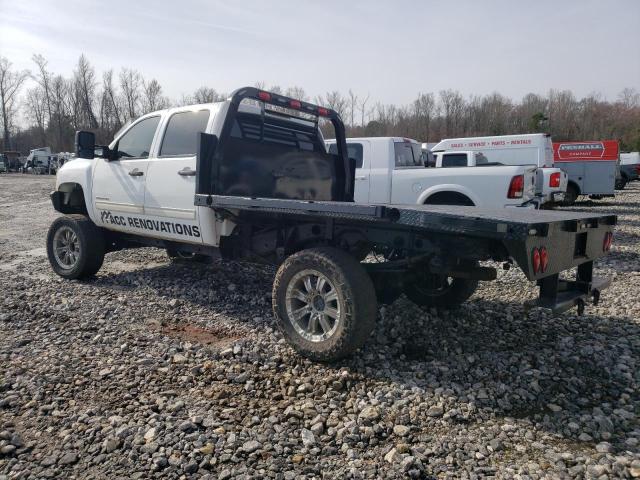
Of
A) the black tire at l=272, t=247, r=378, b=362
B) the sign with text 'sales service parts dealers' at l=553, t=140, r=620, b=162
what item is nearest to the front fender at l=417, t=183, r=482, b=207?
the black tire at l=272, t=247, r=378, b=362

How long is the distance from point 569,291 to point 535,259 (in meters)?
1.02

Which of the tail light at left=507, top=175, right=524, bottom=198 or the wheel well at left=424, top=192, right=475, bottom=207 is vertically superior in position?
the tail light at left=507, top=175, right=524, bottom=198

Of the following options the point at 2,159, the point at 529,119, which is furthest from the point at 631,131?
the point at 2,159

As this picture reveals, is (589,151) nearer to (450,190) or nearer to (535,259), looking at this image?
(450,190)

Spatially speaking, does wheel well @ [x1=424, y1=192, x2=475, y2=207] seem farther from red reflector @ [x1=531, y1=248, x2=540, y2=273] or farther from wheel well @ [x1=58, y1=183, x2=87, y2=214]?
wheel well @ [x1=58, y1=183, x2=87, y2=214]

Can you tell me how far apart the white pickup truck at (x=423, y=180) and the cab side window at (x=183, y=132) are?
267 centimetres

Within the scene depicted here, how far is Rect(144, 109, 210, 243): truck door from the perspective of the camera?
5.05 m

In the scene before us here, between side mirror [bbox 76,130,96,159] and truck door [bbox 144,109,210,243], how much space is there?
105 centimetres

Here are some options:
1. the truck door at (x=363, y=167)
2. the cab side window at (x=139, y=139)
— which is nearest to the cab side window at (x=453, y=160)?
the truck door at (x=363, y=167)

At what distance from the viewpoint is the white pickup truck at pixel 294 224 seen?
3.42 m

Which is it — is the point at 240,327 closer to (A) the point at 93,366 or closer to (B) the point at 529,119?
(A) the point at 93,366

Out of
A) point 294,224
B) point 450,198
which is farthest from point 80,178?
point 450,198

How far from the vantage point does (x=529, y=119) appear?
60281mm

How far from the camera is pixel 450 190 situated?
855 cm
